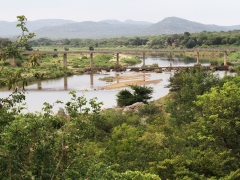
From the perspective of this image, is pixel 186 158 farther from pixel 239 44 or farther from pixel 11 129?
pixel 239 44

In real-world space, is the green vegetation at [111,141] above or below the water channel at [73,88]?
above

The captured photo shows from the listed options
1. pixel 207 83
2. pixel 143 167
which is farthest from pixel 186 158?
pixel 207 83

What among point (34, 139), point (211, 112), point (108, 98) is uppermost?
point (34, 139)

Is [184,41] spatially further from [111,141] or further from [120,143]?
[120,143]

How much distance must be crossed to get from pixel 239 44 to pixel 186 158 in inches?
3266

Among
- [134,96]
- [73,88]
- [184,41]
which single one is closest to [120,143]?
[134,96]

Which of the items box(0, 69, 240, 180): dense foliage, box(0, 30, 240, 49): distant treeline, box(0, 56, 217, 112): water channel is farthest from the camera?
box(0, 30, 240, 49): distant treeline

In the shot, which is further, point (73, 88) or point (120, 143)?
point (73, 88)

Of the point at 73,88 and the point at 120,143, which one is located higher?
the point at 120,143

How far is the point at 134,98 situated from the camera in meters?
32.4

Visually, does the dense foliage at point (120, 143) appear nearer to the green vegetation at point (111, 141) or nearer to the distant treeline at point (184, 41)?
the green vegetation at point (111, 141)

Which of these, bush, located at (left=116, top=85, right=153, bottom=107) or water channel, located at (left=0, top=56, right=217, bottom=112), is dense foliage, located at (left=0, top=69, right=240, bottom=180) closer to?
bush, located at (left=116, top=85, right=153, bottom=107)

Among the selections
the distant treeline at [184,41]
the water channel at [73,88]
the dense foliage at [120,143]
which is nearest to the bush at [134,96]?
the water channel at [73,88]

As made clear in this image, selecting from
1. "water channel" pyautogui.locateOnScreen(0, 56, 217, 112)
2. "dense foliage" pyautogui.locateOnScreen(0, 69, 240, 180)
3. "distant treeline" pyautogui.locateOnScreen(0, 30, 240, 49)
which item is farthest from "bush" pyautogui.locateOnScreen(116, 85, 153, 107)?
"distant treeline" pyautogui.locateOnScreen(0, 30, 240, 49)
